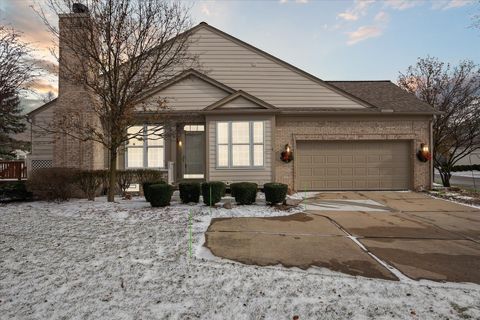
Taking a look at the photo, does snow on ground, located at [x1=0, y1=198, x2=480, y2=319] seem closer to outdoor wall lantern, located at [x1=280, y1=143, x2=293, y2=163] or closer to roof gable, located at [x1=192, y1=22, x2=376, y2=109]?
outdoor wall lantern, located at [x1=280, y1=143, x2=293, y2=163]

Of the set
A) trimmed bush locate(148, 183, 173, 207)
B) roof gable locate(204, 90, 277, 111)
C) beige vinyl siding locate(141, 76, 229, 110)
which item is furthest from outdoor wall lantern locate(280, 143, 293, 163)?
trimmed bush locate(148, 183, 173, 207)

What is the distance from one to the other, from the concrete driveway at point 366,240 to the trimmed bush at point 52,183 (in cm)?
589

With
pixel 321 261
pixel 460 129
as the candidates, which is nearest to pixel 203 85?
pixel 321 261

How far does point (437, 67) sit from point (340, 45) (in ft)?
26.2

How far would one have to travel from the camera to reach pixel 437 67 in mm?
18500

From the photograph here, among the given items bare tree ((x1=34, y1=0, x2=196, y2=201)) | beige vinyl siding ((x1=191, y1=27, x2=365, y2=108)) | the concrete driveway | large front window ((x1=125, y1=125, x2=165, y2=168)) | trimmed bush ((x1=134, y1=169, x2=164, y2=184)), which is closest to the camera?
the concrete driveway

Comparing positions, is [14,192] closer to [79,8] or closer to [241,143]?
[79,8]

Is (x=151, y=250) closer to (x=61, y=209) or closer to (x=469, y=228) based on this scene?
(x=61, y=209)

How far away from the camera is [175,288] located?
3.60 meters

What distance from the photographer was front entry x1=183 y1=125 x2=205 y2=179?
12.4 m

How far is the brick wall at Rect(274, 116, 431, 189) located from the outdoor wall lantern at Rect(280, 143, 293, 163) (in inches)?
9.3

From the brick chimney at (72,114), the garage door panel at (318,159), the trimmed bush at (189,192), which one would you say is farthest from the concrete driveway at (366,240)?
the brick chimney at (72,114)

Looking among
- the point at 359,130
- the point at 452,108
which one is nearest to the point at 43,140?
the point at 359,130

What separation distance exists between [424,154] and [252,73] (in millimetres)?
8965
